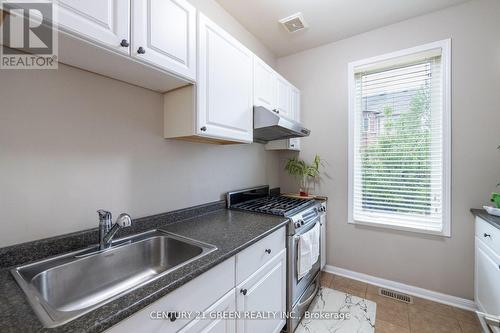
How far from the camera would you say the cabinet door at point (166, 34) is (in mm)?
1029

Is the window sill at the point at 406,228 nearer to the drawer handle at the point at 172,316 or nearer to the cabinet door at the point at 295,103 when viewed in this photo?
the cabinet door at the point at 295,103

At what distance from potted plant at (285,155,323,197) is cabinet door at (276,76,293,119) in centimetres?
61

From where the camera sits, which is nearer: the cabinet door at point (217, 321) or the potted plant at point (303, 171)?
the cabinet door at point (217, 321)

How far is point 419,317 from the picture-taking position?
72.6 inches

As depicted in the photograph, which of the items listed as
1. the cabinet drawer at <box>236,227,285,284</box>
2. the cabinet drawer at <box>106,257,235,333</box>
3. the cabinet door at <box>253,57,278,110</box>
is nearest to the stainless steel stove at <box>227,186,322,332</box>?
the cabinet drawer at <box>236,227,285,284</box>

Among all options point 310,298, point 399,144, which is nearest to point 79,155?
point 310,298

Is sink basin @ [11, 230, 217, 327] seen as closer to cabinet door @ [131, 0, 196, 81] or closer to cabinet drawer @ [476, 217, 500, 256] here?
cabinet door @ [131, 0, 196, 81]

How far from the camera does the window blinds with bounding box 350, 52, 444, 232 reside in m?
2.12

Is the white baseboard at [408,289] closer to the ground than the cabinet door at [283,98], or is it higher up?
closer to the ground

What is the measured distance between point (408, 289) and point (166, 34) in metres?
3.04

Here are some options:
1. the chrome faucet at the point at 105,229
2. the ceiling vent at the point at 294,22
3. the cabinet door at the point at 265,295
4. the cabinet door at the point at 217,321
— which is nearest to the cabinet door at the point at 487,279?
the cabinet door at the point at 265,295

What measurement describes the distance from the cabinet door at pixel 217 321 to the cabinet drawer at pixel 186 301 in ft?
0.08

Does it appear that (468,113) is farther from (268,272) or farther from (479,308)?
(268,272)

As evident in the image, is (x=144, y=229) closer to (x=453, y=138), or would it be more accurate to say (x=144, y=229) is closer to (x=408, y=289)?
(x=408, y=289)
